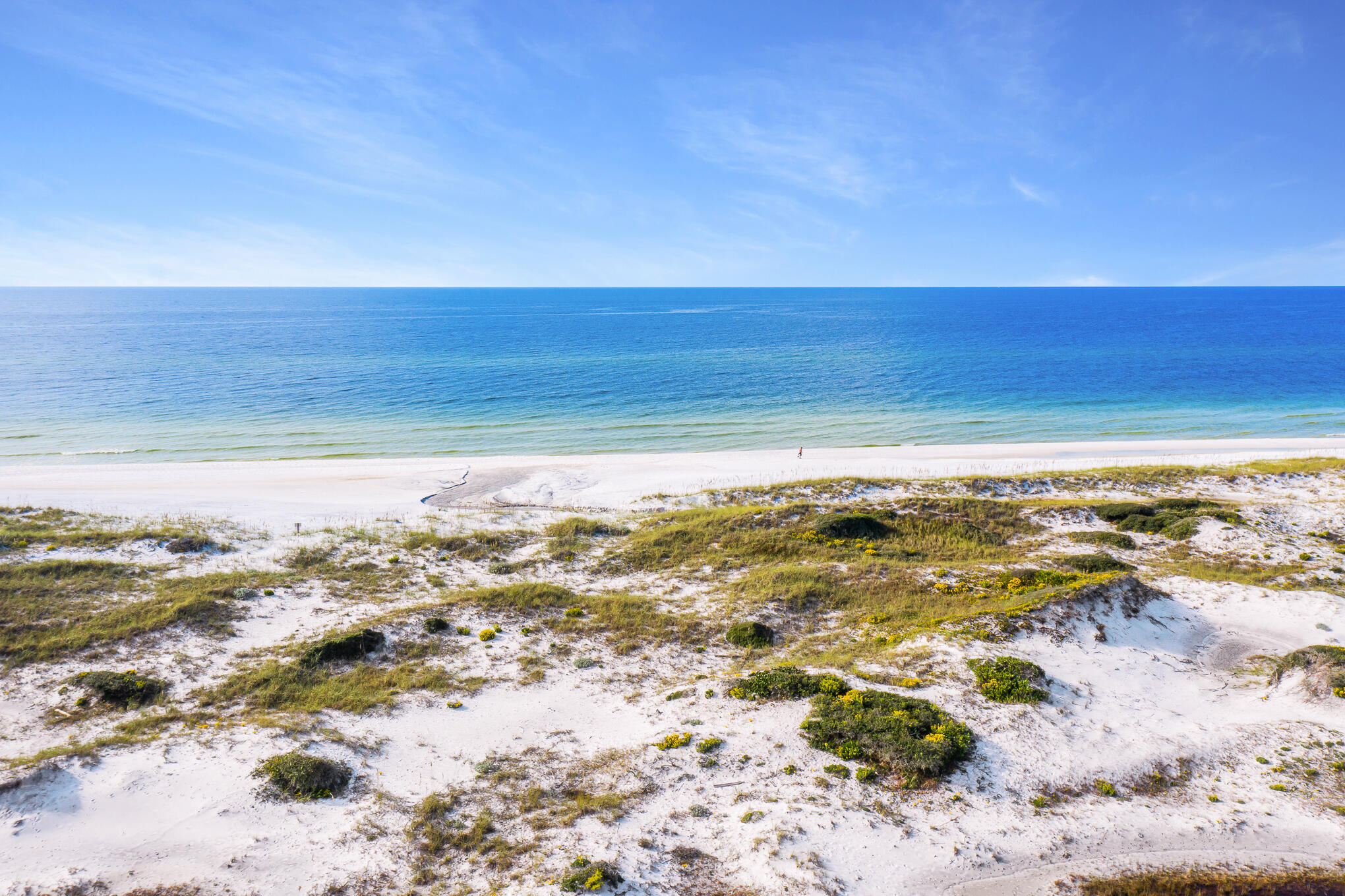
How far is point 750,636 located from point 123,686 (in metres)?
18.1

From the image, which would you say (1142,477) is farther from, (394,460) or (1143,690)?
(394,460)

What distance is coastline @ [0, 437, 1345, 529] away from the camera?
119ft

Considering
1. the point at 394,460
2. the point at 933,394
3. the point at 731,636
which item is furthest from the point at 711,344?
the point at 731,636

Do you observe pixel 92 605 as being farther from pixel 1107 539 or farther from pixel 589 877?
pixel 1107 539

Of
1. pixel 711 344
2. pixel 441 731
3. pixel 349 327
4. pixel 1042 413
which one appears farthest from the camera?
pixel 349 327

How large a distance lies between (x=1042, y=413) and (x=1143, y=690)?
2438 inches

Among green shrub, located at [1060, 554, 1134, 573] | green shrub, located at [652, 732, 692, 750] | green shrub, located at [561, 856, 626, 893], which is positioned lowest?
green shrub, located at [561, 856, 626, 893]

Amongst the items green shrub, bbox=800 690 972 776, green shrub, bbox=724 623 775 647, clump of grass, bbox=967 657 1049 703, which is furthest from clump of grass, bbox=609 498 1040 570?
green shrub, bbox=800 690 972 776

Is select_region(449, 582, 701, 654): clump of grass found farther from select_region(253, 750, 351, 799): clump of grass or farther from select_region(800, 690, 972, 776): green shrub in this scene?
select_region(253, 750, 351, 799): clump of grass

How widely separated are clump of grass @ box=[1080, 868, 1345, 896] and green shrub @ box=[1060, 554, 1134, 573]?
46.3 feet

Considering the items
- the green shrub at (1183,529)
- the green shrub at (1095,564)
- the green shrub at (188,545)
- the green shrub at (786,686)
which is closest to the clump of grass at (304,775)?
the green shrub at (786,686)

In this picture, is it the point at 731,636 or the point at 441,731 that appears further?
the point at 731,636

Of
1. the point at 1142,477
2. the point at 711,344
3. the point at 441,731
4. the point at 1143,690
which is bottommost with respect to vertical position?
the point at 441,731

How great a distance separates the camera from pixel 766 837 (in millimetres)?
12250
